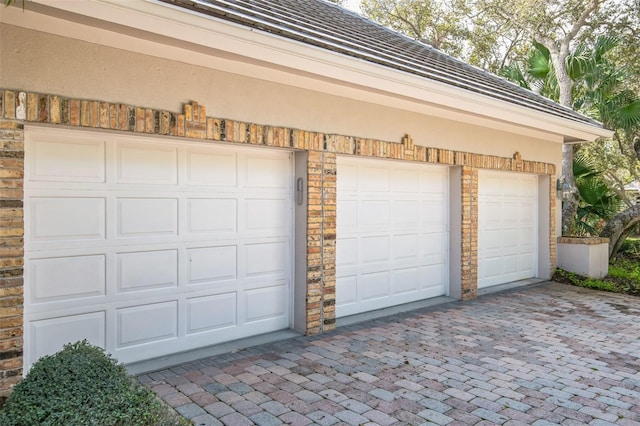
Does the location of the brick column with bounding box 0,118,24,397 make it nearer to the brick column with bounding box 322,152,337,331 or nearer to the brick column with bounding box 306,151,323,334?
the brick column with bounding box 306,151,323,334

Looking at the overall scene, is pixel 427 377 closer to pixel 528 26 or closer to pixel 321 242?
pixel 321 242

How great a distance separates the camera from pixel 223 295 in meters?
5.70

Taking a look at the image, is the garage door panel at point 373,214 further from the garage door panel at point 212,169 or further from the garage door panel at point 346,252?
the garage door panel at point 212,169

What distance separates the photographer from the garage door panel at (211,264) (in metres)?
5.44

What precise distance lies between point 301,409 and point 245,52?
3.33m

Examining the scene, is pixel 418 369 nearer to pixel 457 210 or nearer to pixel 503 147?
pixel 457 210

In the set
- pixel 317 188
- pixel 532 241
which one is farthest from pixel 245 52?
pixel 532 241

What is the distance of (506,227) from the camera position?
9.77 m

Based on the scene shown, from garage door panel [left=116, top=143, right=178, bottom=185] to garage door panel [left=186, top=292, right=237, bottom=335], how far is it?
4.55 feet

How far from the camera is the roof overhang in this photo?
3.87 meters

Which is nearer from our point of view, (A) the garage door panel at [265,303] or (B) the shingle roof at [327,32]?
(B) the shingle roof at [327,32]

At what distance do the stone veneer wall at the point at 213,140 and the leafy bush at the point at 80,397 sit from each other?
1104 mm

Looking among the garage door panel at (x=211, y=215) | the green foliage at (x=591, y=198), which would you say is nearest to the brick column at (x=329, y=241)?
the garage door panel at (x=211, y=215)

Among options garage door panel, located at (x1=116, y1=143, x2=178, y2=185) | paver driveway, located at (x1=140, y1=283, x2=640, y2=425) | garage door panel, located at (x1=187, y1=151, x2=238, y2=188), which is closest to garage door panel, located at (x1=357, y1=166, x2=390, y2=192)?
paver driveway, located at (x1=140, y1=283, x2=640, y2=425)
